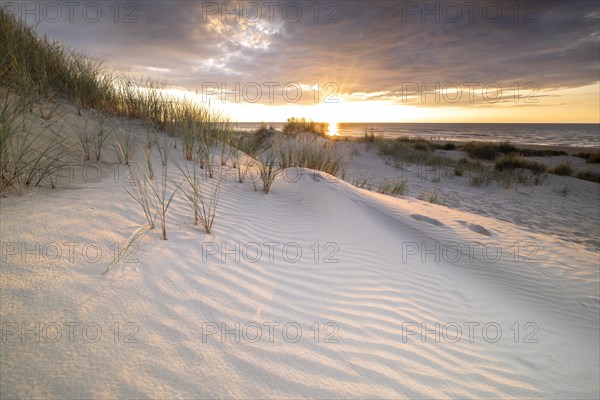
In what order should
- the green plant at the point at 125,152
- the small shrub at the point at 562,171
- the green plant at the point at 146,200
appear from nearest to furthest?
the green plant at the point at 146,200
the green plant at the point at 125,152
the small shrub at the point at 562,171

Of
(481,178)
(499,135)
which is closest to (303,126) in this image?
(481,178)

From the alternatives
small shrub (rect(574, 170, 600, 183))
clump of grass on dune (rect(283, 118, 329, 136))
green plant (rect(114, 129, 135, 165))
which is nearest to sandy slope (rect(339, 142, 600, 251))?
small shrub (rect(574, 170, 600, 183))

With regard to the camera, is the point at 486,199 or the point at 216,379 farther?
the point at 486,199

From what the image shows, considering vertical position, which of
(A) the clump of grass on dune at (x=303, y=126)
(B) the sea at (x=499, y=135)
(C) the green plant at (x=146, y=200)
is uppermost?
(B) the sea at (x=499, y=135)

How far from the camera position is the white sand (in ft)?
4.40

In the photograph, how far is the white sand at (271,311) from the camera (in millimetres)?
1342

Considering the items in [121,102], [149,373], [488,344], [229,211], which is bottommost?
[488,344]

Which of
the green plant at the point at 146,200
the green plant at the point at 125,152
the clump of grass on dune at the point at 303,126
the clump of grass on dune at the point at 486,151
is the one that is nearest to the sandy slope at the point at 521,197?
the clump of grass on dune at the point at 303,126

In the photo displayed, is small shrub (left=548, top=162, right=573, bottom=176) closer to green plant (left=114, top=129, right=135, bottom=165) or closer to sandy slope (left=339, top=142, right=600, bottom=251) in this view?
sandy slope (left=339, top=142, right=600, bottom=251)

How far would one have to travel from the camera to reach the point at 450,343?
1.98 metres

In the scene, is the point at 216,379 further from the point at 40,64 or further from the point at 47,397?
the point at 40,64

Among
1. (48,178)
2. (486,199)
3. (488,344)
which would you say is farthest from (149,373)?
(486,199)

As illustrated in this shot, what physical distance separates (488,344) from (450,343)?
0.37 metres

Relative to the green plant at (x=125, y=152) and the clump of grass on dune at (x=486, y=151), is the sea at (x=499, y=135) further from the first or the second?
the clump of grass on dune at (x=486, y=151)
